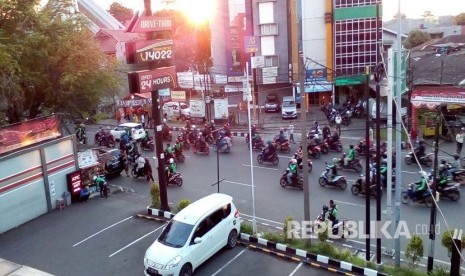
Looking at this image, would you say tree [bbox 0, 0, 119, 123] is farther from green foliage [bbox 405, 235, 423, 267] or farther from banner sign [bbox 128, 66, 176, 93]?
green foliage [bbox 405, 235, 423, 267]

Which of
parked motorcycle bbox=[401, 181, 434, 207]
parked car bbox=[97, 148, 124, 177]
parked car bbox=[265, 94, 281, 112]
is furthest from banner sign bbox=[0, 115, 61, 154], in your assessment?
parked car bbox=[265, 94, 281, 112]

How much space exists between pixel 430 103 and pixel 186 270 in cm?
1721

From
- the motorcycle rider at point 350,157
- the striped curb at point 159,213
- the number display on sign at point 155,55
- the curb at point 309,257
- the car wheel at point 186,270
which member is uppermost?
the number display on sign at point 155,55

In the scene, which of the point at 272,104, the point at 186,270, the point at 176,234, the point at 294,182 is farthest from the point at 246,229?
the point at 272,104

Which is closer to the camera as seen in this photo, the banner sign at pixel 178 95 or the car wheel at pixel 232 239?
the car wheel at pixel 232 239

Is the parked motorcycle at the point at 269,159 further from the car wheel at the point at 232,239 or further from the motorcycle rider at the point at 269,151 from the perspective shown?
the car wheel at the point at 232,239

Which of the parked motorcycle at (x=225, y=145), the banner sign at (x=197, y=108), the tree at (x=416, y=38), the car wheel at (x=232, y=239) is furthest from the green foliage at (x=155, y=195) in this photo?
the tree at (x=416, y=38)

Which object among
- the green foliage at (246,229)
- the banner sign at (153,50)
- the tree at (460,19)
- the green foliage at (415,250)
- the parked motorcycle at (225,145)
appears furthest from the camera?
the tree at (460,19)

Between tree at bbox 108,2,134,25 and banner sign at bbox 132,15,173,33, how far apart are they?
5827cm

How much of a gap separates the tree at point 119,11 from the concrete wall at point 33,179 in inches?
2218

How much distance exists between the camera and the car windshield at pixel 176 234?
36.7 ft

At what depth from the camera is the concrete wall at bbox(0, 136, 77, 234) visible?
15117 mm

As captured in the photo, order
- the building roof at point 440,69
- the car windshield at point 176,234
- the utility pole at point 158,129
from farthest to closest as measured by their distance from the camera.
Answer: the building roof at point 440,69 → the utility pole at point 158,129 → the car windshield at point 176,234

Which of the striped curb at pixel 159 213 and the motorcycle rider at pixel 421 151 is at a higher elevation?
the motorcycle rider at pixel 421 151
